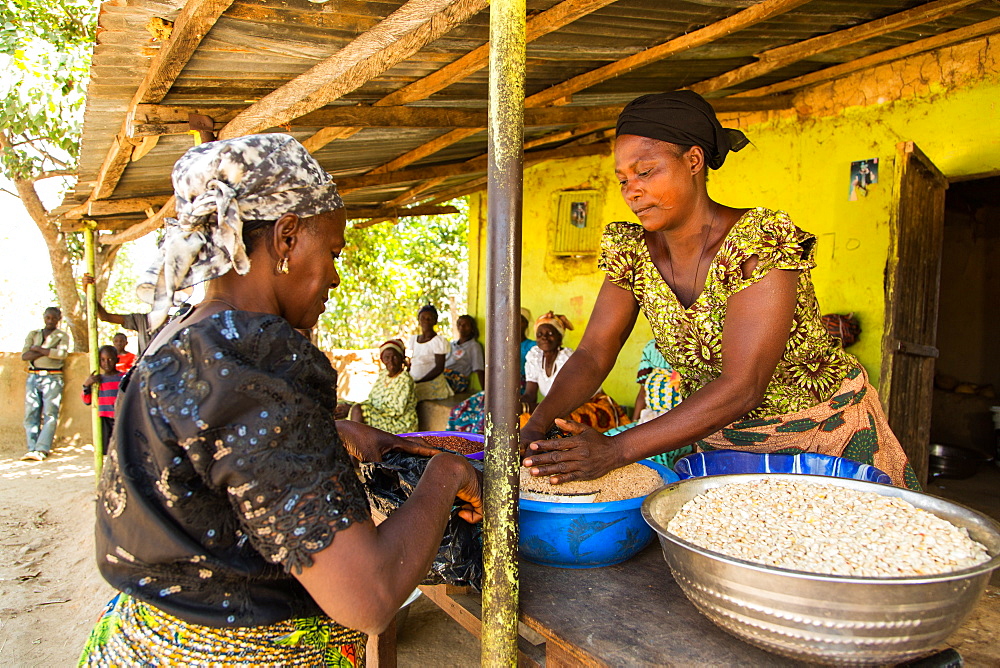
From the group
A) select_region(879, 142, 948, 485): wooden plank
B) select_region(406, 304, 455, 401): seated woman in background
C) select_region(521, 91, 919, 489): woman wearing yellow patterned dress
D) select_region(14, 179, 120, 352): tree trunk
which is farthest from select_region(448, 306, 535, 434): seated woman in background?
select_region(14, 179, 120, 352): tree trunk

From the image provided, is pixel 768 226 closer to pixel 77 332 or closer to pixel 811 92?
pixel 811 92

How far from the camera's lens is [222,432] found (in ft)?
3.55

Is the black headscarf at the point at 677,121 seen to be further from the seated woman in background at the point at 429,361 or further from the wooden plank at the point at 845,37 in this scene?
the seated woman in background at the point at 429,361

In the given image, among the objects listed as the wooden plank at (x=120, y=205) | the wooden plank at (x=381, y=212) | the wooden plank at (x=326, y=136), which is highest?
the wooden plank at (x=326, y=136)

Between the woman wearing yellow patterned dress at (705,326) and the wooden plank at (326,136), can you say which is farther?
the wooden plank at (326,136)

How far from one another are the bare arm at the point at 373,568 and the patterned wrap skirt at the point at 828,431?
3.64ft

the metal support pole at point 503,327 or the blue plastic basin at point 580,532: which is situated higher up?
the metal support pole at point 503,327

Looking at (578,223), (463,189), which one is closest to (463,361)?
(463,189)

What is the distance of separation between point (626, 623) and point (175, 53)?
2.83 metres

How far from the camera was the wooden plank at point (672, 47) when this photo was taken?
122 inches

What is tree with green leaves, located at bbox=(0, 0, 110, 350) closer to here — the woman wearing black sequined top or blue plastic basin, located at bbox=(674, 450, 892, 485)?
the woman wearing black sequined top

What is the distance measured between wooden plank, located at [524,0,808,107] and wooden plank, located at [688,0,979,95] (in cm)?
73

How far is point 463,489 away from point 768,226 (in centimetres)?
104

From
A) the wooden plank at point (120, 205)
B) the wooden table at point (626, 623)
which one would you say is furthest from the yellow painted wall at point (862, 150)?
the wooden plank at point (120, 205)
